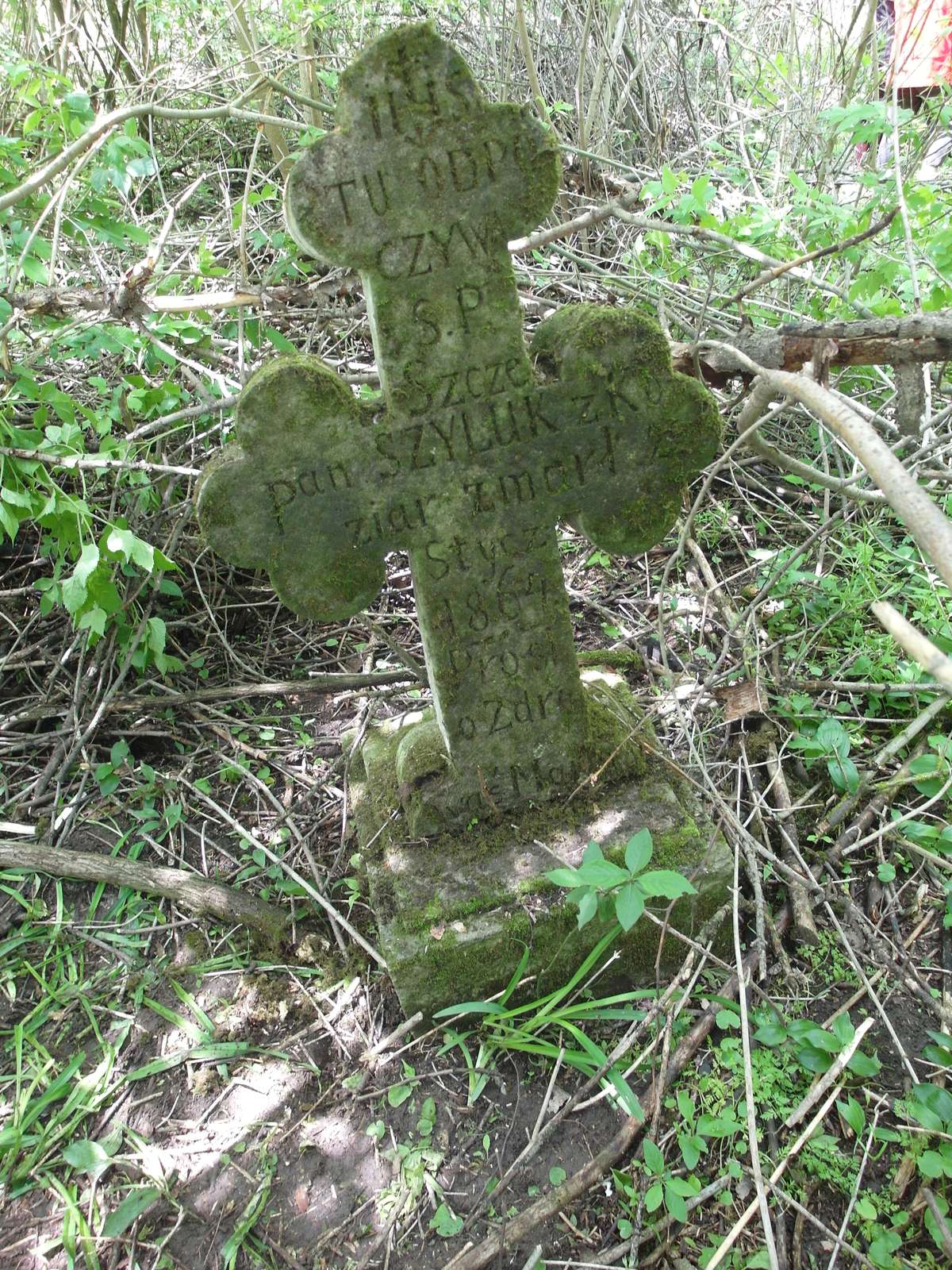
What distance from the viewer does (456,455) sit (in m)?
1.97

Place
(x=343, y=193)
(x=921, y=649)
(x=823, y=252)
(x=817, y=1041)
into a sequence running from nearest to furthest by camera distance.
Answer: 1. (x=921, y=649)
2. (x=343, y=193)
3. (x=817, y=1041)
4. (x=823, y=252)

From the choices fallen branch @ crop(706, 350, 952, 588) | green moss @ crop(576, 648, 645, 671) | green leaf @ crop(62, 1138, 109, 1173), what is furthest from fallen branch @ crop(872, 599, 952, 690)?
green leaf @ crop(62, 1138, 109, 1173)

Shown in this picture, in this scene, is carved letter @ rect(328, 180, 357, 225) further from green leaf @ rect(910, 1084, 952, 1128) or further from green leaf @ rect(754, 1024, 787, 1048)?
green leaf @ rect(910, 1084, 952, 1128)

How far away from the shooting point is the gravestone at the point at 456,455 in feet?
5.63

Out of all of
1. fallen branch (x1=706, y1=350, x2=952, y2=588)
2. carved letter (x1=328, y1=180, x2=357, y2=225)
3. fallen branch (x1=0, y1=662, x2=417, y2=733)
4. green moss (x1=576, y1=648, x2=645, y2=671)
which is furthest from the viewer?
fallen branch (x1=0, y1=662, x2=417, y2=733)

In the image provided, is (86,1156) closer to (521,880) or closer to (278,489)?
(521,880)

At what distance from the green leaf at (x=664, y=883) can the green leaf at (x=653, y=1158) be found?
564 millimetres

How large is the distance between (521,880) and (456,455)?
3.59 ft

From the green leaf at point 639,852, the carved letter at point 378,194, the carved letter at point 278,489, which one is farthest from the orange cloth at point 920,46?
the green leaf at point 639,852

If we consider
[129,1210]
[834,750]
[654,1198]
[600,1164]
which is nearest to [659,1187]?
[654,1198]

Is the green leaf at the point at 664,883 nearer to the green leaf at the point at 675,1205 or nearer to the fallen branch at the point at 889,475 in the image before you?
the green leaf at the point at 675,1205

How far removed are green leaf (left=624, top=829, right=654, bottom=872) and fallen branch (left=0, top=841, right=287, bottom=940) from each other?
114 cm

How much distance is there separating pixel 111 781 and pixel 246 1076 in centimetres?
122

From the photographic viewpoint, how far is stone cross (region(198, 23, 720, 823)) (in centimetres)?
171
